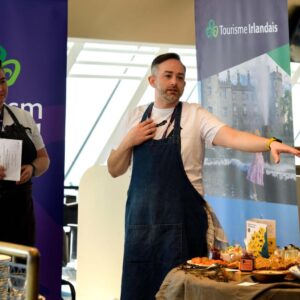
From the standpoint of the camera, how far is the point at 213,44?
170 inches

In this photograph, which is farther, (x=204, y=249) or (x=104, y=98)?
(x=104, y=98)

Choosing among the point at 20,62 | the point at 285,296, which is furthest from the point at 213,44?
the point at 285,296

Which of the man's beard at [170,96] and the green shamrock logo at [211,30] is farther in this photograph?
the green shamrock logo at [211,30]

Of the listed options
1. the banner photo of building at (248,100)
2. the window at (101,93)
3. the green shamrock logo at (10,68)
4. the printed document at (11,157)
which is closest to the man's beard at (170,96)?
the banner photo of building at (248,100)

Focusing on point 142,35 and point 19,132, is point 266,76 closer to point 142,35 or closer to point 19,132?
point 19,132

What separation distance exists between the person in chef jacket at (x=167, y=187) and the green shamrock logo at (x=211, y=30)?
129 centimetres

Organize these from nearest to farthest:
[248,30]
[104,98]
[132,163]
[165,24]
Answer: [132,163], [248,30], [165,24], [104,98]

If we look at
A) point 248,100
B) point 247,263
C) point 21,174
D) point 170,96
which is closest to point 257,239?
point 247,263

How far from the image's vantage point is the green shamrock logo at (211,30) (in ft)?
14.0

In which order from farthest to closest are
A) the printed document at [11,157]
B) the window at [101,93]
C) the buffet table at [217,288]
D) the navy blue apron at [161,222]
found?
the window at [101,93] → the printed document at [11,157] → the navy blue apron at [161,222] → the buffet table at [217,288]

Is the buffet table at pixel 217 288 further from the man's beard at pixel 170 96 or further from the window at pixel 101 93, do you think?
the window at pixel 101 93

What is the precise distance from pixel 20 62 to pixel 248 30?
152cm

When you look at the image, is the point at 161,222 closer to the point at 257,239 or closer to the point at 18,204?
the point at 257,239

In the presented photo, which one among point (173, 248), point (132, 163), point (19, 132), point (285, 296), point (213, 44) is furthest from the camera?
point (213, 44)
